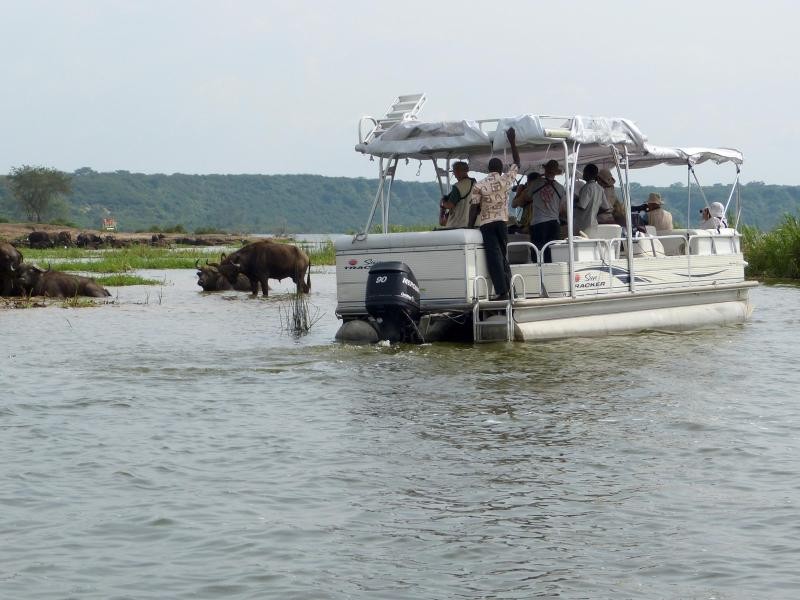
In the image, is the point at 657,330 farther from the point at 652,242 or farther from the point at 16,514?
the point at 16,514

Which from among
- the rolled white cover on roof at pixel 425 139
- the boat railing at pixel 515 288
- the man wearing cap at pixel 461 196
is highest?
→ the rolled white cover on roof at pixel 425 139

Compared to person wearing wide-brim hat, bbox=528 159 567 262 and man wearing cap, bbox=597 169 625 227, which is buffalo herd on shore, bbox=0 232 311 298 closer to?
man wearing cap, bbox=597 169 625 227

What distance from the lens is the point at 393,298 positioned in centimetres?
1323

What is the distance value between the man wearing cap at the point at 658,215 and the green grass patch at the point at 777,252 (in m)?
10.3

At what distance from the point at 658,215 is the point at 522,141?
13.1 ft

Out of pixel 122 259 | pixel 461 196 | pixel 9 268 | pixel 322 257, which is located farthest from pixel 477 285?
pixel 122 259

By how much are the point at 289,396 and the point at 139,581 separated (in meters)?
5.21

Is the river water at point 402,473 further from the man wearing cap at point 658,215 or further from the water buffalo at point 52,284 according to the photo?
the water buffalo at point 52,284

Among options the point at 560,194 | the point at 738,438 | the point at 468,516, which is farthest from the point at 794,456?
the point at 560,194

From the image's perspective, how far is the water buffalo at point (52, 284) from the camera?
2248 centimetres

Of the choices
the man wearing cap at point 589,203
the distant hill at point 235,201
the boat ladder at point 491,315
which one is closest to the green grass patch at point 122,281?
the man wearing cap at point 589,203

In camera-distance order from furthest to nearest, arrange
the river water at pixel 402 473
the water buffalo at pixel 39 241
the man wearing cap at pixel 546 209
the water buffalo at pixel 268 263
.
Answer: the water buffalo at pixel 39 241 → the water buffalo at pixel 268 263 → the man wearing cap at pixel 546 209 → the river water at pixel 402 473

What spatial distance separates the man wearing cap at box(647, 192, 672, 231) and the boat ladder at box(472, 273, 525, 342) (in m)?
3.93

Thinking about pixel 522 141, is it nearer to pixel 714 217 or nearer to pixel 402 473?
pixel 714 217
